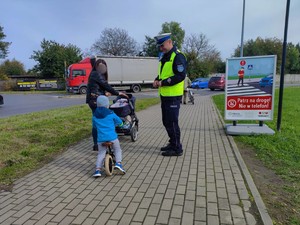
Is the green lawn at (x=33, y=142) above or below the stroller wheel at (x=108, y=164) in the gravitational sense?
below

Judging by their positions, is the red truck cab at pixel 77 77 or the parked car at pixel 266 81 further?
the red truck cab at pixel 77 77

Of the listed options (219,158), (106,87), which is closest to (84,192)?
(106,87)

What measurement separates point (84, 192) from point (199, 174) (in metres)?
1.83

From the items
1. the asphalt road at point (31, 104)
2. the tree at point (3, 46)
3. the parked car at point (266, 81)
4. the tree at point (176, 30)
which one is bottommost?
the asphalt road at point (31, 104)

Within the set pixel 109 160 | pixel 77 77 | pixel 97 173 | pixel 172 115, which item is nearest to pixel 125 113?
pixel 172 115

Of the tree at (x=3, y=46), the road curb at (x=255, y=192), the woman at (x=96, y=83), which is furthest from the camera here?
the tree at (x=3, y=46)

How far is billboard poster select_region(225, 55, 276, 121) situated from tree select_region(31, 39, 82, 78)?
39459 millimetres

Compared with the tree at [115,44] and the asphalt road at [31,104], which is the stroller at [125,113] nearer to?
the asphalt road at [31,104]

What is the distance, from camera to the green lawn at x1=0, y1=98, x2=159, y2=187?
499 cm

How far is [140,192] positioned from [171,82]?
6.96 ft

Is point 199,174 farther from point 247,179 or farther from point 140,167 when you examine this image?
point 140,167

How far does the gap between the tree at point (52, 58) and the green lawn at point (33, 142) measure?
3597 cm

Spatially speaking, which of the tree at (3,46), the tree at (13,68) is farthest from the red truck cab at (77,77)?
the tree at (13,68)

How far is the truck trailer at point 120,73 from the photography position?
27.6m
